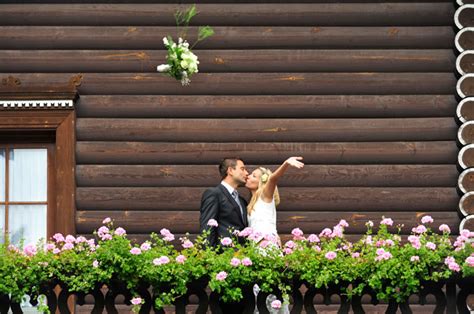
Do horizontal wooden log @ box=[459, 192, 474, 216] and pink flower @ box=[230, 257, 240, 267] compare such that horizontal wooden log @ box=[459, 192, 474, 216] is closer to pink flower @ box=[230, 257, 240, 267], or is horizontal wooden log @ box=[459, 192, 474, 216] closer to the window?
pink flower @ box=[230, 257, 240, 267]

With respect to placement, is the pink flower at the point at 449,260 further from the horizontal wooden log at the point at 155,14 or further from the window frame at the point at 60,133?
the window frame at the point at 60,133

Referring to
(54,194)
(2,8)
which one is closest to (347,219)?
(54,194)

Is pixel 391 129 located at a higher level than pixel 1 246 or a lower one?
higher

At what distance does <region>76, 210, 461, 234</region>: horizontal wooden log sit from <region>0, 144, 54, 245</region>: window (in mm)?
489

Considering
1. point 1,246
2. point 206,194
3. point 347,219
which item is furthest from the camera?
point 347,219

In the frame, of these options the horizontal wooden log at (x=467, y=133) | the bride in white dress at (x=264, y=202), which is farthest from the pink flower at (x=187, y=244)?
the horizontal wooden log at (x=467, y=133)

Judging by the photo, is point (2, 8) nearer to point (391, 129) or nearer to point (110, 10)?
point (110, 10)

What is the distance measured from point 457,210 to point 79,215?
3756 mm

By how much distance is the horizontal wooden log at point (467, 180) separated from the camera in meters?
14.0

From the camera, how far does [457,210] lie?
1416cm

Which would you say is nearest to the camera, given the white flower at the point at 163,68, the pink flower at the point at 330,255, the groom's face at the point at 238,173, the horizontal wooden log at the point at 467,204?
the pink flower at the point at 330,255

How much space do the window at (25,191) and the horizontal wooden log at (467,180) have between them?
4.10 metres

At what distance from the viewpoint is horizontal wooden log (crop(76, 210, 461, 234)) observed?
1410 cm

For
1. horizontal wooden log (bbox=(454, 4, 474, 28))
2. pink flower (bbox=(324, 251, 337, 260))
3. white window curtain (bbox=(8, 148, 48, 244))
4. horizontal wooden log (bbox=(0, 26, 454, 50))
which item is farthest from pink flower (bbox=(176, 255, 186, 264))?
horizontal wooden log (bbox=(454, 4, 474, 28))
